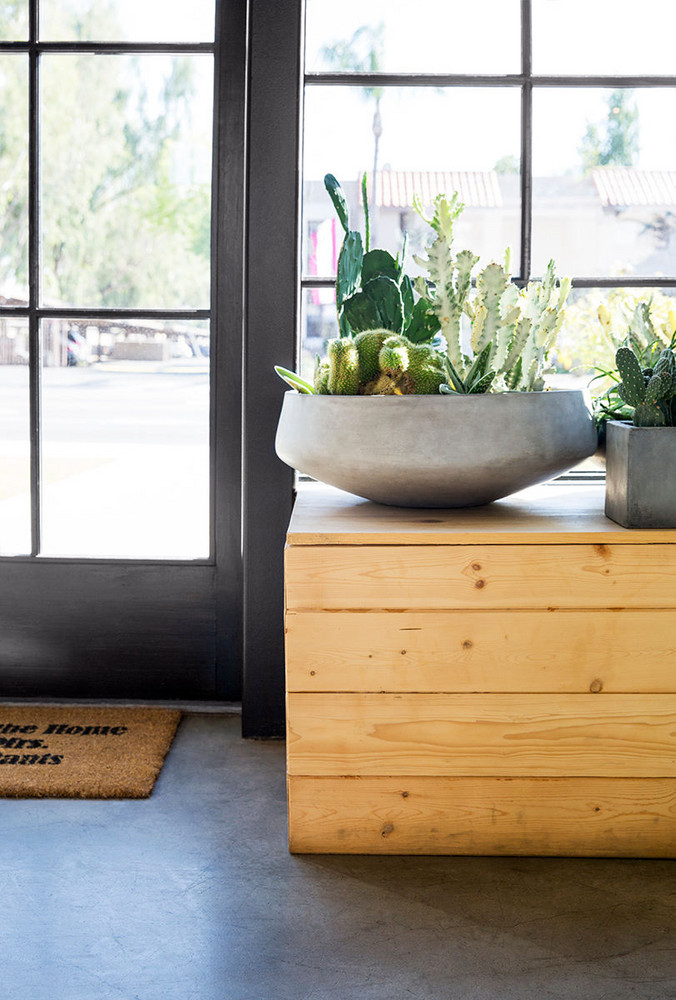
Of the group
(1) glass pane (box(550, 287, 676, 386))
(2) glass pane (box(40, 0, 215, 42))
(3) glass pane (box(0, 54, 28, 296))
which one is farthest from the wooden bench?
(2) glass pane (box(40, 0, 215, 42))

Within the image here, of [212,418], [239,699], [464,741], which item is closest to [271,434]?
[212,418]

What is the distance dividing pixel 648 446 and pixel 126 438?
43.0 inches

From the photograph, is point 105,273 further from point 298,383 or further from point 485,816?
point 485,816

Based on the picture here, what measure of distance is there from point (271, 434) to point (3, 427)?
583 mm

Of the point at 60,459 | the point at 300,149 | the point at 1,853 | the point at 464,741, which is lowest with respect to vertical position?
the point at 1,853

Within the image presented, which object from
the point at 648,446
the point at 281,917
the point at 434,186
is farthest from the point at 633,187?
the point at 281,917

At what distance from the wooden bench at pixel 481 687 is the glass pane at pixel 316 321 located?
581mm

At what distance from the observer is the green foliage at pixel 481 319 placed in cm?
151

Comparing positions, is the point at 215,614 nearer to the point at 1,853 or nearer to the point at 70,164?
the point at 1,853

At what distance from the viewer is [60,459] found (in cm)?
213

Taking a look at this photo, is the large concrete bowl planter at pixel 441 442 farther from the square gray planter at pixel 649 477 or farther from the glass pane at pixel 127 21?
the glass pane at pixel 127 21

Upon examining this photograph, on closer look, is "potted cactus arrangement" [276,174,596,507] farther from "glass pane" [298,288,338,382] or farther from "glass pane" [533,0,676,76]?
"glass pane" [533,0,676,76]

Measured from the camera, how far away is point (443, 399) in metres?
1.49

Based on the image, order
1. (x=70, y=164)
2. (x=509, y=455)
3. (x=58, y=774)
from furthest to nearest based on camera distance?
(x=70, y=164)
(x=58, y=774)
(x=509, y=455)
